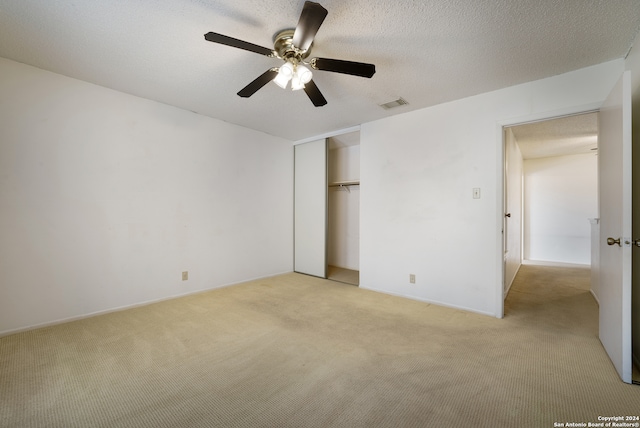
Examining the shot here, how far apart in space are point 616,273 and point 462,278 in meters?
1.29

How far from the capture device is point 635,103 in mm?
1919

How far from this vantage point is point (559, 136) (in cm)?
441

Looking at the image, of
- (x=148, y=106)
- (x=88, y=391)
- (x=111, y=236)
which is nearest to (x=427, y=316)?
(x=88, y=391)

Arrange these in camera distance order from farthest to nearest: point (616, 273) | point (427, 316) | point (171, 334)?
point (427, 316)
point (171, 334)
point (616, 273)

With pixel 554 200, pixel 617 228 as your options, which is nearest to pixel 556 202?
pixel 554 200

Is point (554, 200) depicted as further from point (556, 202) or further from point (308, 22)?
point (308, 22)

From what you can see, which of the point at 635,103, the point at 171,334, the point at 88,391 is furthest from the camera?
the point at 171,334

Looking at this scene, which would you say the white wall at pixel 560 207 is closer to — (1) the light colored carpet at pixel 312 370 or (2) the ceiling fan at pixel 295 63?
(1) the light colored carpet at pixel 312 370

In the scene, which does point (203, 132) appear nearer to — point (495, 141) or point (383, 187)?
point (383, 187)

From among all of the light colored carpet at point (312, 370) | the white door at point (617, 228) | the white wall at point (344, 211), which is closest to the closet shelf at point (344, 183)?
the white wall at point (344, 211)

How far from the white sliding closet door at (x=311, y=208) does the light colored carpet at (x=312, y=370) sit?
1582mm

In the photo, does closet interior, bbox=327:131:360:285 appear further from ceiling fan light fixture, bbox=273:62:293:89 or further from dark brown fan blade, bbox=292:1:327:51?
dark brown fan blade, bbox=292:1:327:51

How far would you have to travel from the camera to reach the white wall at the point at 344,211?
4992 mm

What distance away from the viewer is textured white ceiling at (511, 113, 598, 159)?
3705mm
